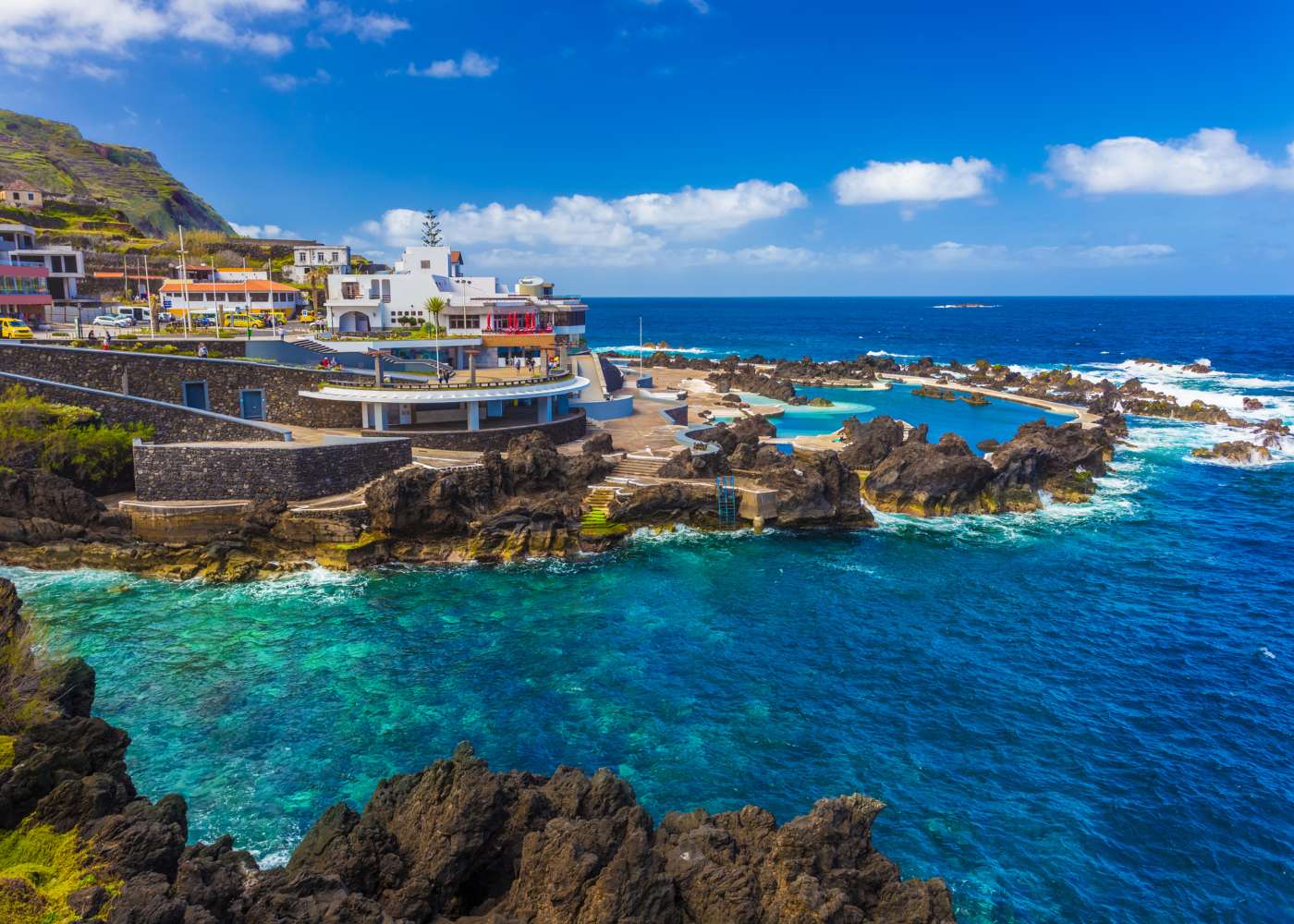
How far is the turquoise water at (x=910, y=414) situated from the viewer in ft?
226

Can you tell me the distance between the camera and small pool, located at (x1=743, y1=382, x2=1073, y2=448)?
68.7m

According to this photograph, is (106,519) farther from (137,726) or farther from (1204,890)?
Answer: (1204,890)

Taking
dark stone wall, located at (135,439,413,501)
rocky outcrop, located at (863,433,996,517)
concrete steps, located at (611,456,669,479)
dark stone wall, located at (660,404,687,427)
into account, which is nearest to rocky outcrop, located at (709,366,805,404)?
dark stone wall, located at (660,404,687,427)

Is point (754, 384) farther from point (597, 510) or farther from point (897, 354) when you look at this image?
point (897, 354)

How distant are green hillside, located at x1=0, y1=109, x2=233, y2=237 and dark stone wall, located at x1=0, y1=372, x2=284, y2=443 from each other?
88578 millimetres

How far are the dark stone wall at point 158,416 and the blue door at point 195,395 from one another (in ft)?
13.4

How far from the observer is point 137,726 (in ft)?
75.0

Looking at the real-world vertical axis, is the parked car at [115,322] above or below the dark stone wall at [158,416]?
above

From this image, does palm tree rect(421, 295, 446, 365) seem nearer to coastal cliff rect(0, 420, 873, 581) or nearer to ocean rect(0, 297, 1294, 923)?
coastal cliff rect(0, 420, 873, 581)

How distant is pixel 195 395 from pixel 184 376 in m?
1.15

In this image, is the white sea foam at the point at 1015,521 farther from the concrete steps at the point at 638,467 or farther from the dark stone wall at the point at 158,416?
the dark stone wall at the point at 158,416

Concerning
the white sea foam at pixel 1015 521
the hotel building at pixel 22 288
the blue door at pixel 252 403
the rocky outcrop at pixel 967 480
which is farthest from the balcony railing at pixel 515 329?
the hotel building at pixel 22 288

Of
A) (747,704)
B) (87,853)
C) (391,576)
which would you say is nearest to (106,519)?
(391,576)

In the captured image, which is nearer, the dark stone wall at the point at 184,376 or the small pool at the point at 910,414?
the dark stone wall at the point at 184,376
